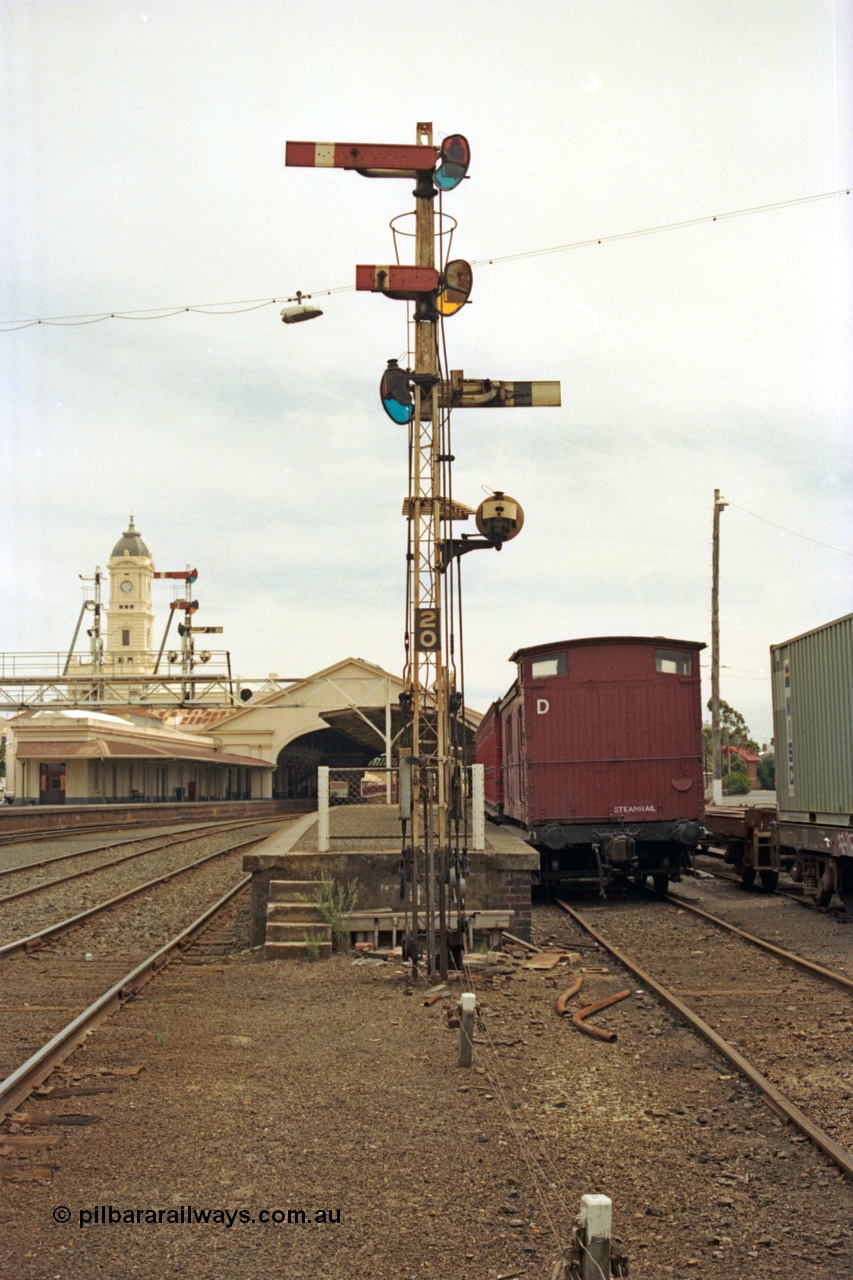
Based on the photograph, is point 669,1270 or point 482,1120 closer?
point 669,1270

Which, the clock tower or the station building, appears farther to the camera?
the clock tower

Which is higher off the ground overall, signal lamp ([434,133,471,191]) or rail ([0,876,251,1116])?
signal lamp ([434,133,471,191])

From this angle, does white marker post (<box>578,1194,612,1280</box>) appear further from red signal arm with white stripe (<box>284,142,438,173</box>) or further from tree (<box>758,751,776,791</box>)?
tree (<box>758,751,776,791</box>)

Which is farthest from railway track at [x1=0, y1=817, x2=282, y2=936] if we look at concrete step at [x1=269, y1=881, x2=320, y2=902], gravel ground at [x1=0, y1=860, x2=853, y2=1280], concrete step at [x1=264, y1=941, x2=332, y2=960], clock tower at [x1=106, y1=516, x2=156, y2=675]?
clock tower at [x1=106, y1=516, x2=156, y2=675]

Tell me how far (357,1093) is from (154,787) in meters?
49.3

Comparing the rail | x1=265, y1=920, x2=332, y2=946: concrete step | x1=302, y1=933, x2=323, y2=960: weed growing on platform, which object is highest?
x1=265, y1=920, x2=332, y2=946: concrete step

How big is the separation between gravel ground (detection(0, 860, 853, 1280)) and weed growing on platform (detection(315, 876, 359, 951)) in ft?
8.23

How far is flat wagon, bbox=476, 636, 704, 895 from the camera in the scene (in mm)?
14914

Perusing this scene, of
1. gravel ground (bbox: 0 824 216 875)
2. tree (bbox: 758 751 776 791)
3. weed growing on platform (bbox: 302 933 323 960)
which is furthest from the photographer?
tree (bbox: 758 751 776 791)

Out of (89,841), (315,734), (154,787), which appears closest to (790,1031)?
(89,841)

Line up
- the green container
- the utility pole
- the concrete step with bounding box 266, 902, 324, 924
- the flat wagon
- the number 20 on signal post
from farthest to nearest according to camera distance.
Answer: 1. the utility pole
2. the flat wagon
3. the green container
4. the number 20 on signal post
5. the concrete step with bounding box 266, 902, 324, 924

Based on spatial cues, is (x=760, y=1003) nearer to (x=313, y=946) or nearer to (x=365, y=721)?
(x=313, y=946)

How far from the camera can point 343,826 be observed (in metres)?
16.6

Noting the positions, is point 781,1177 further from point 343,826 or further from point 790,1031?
point 343,826
